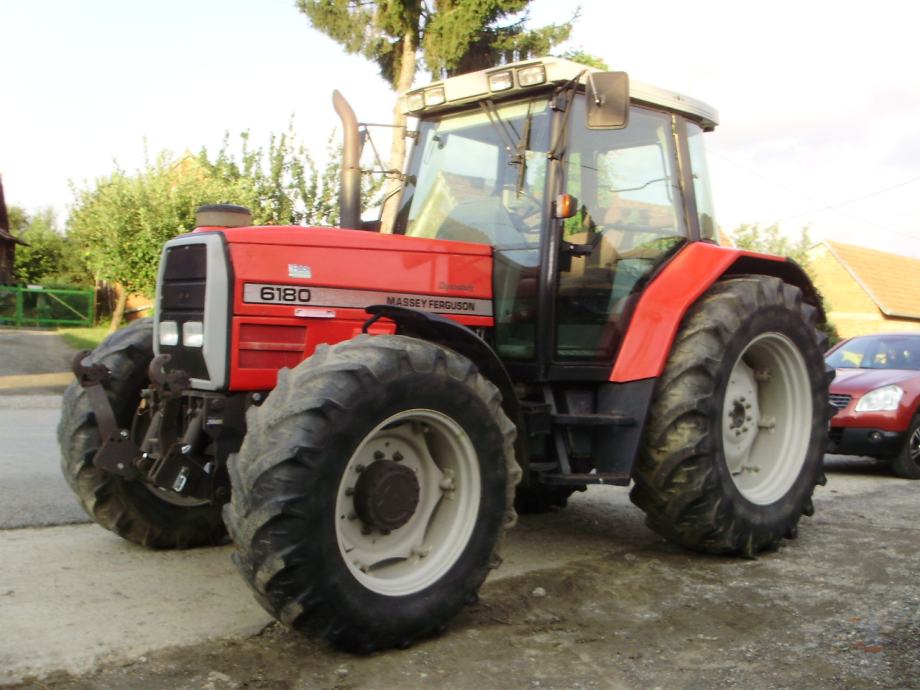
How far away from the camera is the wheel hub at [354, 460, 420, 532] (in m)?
3.90

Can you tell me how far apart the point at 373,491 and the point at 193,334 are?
1161mm

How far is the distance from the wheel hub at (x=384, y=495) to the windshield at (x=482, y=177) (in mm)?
1612

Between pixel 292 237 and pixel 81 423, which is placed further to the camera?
pixel 81 423

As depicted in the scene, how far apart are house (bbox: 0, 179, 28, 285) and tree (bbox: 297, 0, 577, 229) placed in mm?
20468

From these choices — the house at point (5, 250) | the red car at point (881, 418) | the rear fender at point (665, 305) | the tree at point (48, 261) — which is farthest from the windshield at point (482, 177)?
the tree at point (48, 261)

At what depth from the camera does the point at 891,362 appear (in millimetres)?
10578

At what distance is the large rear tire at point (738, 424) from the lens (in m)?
4.97

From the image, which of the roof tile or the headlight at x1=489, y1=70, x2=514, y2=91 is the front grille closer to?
the headlight at x1=489, y1=70, x2=514, y2=91

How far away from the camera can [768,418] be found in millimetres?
5855

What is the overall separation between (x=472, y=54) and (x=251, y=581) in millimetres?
19527

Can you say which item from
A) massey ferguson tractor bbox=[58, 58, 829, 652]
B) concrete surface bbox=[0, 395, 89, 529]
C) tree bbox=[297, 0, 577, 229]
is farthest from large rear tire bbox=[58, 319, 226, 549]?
tree bbox=[297, 0, 577, 229]

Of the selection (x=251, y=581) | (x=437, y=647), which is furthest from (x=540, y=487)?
(x=251, y=581)

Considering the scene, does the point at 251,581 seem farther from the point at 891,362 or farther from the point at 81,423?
the point at 891,362

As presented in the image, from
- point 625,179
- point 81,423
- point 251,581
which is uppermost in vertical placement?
point 625,179
